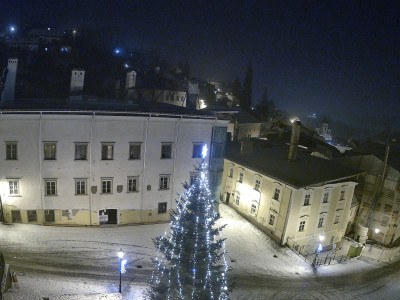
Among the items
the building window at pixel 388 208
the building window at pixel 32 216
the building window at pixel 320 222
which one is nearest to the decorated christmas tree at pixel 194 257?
the building window at pixel 32 216

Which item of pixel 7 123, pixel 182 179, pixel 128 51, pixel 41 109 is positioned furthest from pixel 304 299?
pixel 128 51

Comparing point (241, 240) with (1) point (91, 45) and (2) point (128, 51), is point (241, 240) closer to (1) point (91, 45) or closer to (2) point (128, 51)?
(1) point (91, 45)

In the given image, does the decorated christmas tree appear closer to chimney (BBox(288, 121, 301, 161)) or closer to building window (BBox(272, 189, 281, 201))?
building window (BBox(272, 189, 281, 201))

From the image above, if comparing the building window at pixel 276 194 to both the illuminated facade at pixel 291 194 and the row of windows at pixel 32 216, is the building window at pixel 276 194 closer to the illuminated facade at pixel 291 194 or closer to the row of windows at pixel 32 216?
the illuminated facade at pixel 291 194

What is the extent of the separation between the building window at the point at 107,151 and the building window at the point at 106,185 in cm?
184

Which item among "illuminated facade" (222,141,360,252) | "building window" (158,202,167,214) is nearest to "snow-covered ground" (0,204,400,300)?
"building window" (158,202,167,214)

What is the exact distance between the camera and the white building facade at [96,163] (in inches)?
859

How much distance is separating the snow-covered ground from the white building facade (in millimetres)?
1441

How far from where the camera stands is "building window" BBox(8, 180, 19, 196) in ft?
72.5

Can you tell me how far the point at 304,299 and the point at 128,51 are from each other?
8964 cm

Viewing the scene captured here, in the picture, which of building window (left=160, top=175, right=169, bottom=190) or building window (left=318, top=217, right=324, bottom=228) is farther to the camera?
building window (left=318, top=217, right=324, bottom=228)

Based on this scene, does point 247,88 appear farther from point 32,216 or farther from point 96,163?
point 32,216

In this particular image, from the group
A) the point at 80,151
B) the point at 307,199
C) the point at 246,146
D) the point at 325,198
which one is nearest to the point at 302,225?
the point at 307,199

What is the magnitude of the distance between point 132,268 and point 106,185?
730 cm
